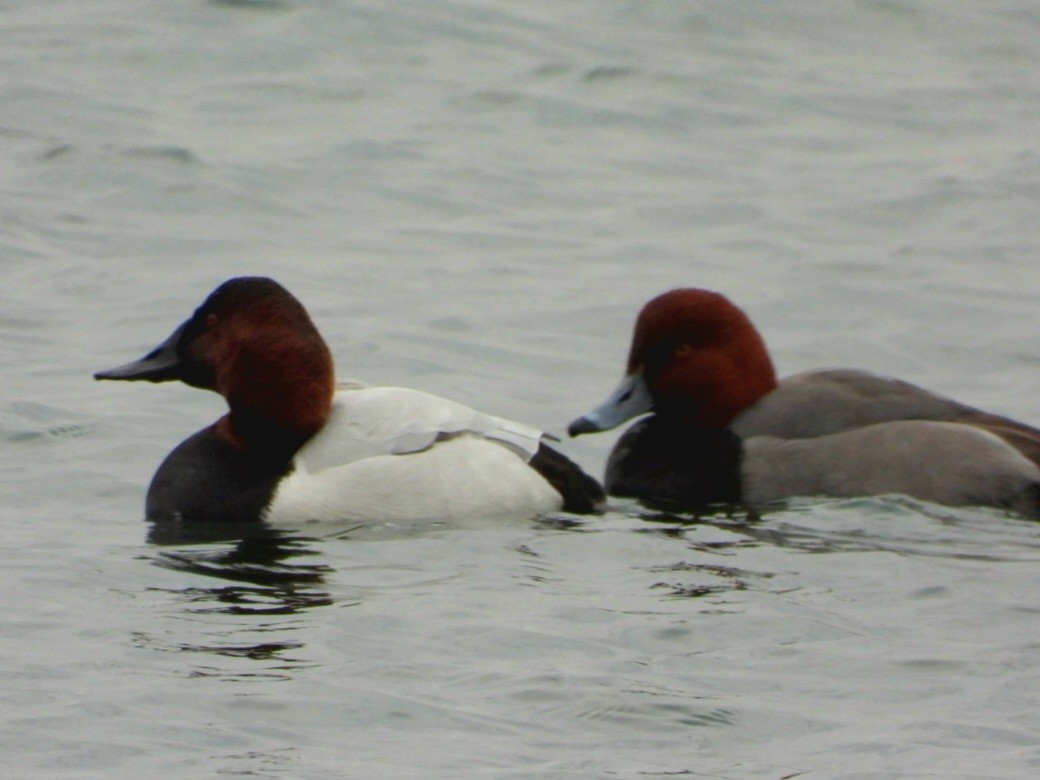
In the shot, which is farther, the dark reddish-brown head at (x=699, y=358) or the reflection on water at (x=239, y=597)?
the dark reddish-brown head at (x=699, y=358)

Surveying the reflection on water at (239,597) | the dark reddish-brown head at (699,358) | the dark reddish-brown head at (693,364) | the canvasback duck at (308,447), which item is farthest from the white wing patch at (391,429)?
the dark reddish-brown head at (699,358)

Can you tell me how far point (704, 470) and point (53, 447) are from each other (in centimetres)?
238

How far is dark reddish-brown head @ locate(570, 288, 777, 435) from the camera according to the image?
24.5 feet

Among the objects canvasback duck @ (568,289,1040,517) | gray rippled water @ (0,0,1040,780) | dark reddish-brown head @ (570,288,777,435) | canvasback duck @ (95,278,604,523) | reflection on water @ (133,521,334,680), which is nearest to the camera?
gray rippled water @ (0,0,1040,780)

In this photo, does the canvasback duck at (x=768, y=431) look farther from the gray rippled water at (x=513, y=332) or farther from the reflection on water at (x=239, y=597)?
the reflection on water at (x=239, y=597)

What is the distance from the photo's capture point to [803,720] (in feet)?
15.3

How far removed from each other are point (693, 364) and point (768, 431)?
37cm

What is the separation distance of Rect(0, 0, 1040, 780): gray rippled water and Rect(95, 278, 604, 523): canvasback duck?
0.16 meters

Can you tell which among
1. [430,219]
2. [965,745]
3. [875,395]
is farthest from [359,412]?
[430,219]

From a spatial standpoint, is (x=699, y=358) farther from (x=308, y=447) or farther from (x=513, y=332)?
(x=513, y=332)

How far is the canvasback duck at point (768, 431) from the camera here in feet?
23.1

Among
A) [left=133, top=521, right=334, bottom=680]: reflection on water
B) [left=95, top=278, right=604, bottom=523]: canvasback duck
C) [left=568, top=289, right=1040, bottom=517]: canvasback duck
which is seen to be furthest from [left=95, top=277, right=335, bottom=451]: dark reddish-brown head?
[left=568, top=289, right=1040, bottom=517]: canvasback duck

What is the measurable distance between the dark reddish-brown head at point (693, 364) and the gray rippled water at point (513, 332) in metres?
0.58

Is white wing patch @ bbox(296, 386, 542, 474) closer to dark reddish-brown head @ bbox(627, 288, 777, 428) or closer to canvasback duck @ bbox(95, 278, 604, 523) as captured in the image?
canvasback duck @ bbox(95, 278, 604, 523)
